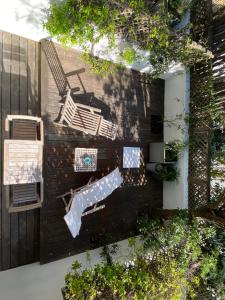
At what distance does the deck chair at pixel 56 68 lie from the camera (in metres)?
4.44

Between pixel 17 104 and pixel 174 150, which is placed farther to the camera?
pixel 174 150

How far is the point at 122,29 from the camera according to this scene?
4.43m

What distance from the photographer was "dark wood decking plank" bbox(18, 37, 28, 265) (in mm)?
4242

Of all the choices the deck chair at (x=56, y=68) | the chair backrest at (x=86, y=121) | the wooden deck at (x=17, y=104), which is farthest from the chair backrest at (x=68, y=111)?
the wooden deck at (x=17, y=104)

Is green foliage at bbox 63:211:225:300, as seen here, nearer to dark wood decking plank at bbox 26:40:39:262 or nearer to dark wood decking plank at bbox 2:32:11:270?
dark wood decking plank at bbox 26:40:39:262

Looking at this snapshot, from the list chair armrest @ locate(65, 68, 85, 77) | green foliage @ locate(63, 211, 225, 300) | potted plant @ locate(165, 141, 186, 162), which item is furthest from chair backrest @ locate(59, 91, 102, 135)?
green foliage @ locate(63, 211, 225, 300)

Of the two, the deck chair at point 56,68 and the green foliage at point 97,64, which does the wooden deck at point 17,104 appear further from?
the green foliage at point 97,64

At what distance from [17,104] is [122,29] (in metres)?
2.12

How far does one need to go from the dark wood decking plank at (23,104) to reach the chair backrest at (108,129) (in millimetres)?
1410

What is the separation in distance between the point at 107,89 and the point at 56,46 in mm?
1305

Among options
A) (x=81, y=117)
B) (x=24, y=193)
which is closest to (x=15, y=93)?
(x=81, y=117)

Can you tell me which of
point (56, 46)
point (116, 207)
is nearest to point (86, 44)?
point (56, 46)

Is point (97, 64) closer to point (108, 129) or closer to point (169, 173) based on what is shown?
point (108, 129)

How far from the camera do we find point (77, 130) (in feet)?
16.2
